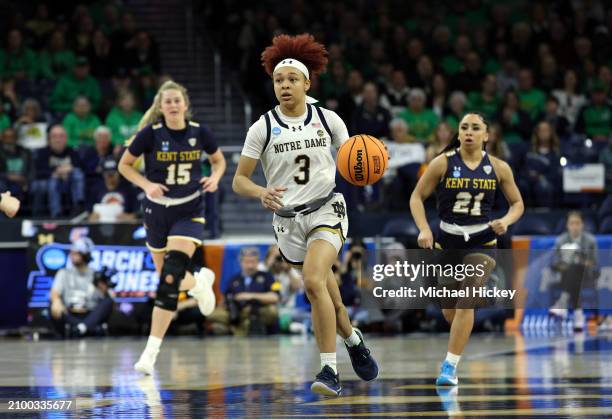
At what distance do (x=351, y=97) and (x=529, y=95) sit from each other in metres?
3.21

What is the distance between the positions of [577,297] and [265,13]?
9829 mm

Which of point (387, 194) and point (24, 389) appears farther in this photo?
point (387, 194)

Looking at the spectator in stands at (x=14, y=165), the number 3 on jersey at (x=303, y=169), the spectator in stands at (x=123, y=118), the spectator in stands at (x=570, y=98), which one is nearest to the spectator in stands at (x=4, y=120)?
the spectator in stands at (x=14, y=165)

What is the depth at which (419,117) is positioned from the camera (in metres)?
21.0

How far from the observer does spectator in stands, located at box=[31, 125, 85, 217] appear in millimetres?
18844

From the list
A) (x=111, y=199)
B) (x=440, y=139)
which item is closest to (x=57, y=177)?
(x=111, y=199)

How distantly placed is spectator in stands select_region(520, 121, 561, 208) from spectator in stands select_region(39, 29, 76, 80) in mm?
7963

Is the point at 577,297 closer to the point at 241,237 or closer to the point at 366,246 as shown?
the point at 366,246

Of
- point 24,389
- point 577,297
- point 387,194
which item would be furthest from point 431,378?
point 387,194

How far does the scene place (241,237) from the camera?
20016mm

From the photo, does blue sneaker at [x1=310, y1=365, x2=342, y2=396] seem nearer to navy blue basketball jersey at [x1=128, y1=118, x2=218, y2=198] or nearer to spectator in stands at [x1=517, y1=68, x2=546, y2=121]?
navy blue basketball jersey at [x1=128, y1=118, x2=218, y2=198]

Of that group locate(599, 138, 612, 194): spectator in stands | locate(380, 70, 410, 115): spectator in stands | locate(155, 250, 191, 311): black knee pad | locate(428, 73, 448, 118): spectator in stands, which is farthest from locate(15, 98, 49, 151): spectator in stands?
locate(599, 138, 612, 194): spectator in stands

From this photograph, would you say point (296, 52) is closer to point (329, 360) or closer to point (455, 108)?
point (329, 360)

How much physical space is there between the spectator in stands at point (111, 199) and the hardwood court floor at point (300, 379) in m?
2.54
